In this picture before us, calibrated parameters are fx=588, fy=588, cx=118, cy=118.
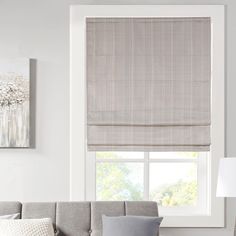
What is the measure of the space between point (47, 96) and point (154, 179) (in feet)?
3.30

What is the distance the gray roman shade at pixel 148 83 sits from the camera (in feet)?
14.0

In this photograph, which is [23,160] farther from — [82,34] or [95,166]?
[82,34]

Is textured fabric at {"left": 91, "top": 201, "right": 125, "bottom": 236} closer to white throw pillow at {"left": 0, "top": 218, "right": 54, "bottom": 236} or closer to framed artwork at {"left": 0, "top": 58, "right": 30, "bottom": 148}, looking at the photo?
white throw pillow at {"left": 0, "top": 218, "right": 54, "bottom": 236}

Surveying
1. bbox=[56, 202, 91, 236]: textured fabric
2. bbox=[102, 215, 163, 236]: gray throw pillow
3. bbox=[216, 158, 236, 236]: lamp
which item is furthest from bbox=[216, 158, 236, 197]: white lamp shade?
bbox=[56, 202, 91, 236]: textured fabric

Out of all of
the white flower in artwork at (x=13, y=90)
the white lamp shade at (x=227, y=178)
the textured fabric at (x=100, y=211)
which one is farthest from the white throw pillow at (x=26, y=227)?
the white lamp shade at (x=227, y=178)

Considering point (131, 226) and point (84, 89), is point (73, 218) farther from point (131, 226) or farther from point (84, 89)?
point (84, 89)

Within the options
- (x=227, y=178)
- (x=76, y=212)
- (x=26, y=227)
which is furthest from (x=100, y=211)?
(x=227, y=178)

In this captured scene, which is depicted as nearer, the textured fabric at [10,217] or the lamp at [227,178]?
the lamp at [227,178]

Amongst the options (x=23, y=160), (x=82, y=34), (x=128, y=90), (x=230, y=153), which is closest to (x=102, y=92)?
(x=128, y=90)

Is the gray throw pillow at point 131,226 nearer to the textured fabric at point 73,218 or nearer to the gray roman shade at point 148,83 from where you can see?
the textured fabric at point 73,218

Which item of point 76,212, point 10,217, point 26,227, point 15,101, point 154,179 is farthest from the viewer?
point 154,179

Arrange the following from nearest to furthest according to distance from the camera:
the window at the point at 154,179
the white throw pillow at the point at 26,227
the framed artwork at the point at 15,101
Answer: the white throw pillow at the point at 26,227 → the framed artwork at the point at 15,101 → the window at the point at 154,179

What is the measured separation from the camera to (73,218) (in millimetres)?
3918

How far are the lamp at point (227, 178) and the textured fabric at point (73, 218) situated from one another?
0.91 metres
